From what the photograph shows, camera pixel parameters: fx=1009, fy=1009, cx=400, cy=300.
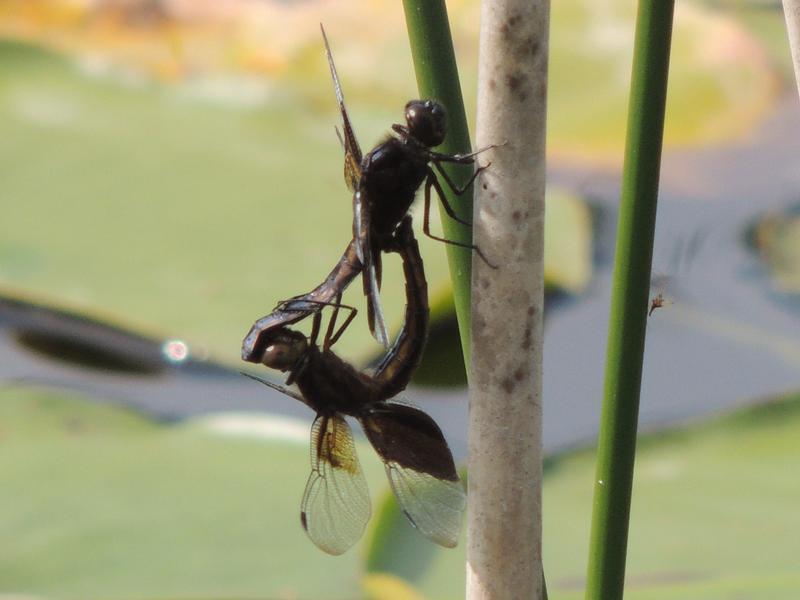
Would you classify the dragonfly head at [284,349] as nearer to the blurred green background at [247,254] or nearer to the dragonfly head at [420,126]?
the dragonfly head at [420,126]

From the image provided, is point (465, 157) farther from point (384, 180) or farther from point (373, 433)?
point (373, 433)

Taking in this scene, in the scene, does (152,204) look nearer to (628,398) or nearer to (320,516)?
(320,516)

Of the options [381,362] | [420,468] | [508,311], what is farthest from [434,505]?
[508,311]

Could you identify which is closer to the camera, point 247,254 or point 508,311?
point 508,311

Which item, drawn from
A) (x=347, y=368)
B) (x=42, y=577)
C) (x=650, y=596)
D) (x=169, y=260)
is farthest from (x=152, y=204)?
(x=650, y=596)

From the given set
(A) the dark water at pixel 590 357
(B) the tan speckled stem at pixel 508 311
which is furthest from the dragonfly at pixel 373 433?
(A) the dark water at pixel 590 357

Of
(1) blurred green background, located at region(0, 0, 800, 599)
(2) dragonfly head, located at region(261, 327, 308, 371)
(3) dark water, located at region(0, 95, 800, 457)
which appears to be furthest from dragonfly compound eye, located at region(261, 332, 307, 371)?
(3) dark water, located at region(0, 95, 800, 457)
